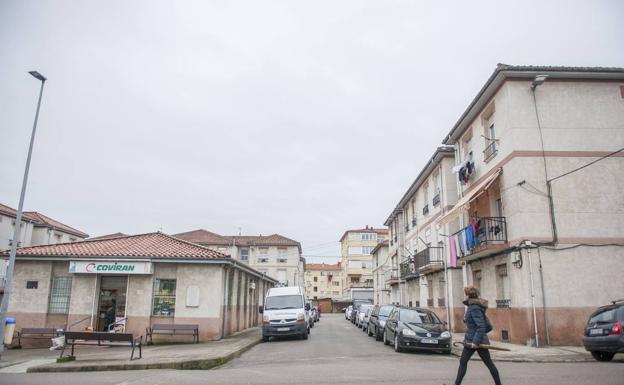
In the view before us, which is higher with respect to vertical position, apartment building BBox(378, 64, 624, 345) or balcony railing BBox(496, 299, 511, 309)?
apartment building BBox(378, 64, 624, 345)

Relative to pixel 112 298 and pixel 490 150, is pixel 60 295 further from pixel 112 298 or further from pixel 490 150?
pixel 490 150

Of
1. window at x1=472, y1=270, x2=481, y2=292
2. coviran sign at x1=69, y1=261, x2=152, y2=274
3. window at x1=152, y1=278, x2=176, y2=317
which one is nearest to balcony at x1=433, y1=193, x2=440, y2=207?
window at x1=472, y1=270, x2=481, y2=292

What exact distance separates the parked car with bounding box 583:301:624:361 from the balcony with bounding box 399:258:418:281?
57.6 ft

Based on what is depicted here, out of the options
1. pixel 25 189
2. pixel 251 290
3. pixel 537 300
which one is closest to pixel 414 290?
pixel 251 290

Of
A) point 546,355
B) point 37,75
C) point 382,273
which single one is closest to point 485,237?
point 546,355

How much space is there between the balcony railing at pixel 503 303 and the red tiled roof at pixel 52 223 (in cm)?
4231

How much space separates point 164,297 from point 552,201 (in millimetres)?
15683

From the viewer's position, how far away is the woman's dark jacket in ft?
25.2

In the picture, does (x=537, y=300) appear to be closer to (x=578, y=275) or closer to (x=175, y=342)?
(x=578, y=275)

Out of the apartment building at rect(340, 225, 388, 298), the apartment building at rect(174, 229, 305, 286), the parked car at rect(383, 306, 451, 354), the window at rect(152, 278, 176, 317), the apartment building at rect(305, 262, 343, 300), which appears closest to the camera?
the parked car at rect(383, 306, 451, 354)

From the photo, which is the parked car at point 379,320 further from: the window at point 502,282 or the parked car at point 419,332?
the window at point 502,282

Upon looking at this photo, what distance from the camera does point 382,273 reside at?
4997cm

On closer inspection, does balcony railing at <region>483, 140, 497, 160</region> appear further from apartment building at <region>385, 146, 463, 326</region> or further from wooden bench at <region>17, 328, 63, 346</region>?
wooden bench at <region>17, 328, 63, 346</region>

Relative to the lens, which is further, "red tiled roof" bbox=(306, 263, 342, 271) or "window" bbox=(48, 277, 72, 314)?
"red tiled roof" bbox=(306, 263, 342, 271)
